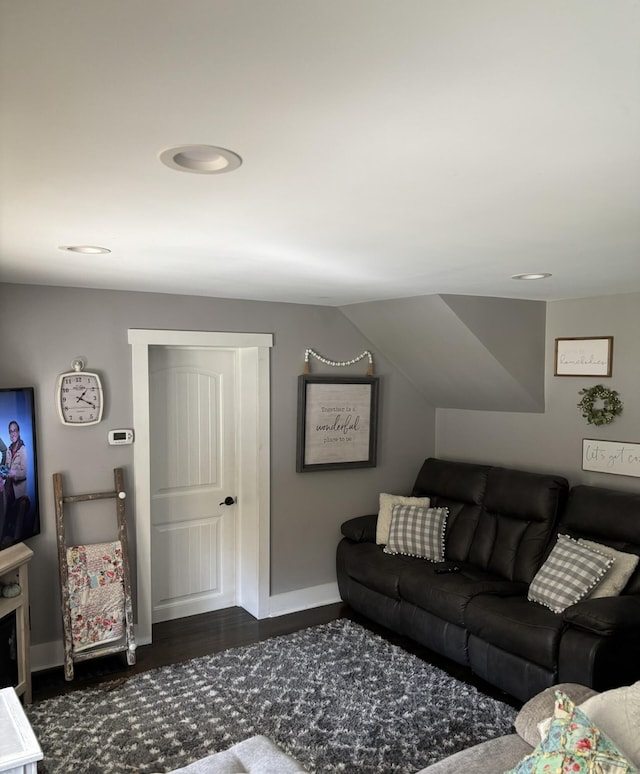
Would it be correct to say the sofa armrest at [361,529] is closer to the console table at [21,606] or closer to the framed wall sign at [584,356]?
the framed wall sign at [584,356]

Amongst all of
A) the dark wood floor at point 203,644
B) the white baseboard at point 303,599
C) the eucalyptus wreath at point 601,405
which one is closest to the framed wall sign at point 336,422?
the white baseboard at point 303,599

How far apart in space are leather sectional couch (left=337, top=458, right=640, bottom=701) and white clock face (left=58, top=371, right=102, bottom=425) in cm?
207

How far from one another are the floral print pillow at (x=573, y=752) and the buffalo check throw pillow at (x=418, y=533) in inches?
101

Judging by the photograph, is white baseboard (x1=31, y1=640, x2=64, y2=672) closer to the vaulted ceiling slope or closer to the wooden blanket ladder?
the wooden blanket ladder

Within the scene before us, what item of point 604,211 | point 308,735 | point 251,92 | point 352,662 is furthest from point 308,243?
point 352,662

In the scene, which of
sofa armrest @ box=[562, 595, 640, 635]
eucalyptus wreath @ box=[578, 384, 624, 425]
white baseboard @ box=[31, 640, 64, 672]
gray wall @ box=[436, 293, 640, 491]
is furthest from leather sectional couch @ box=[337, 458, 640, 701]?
white baseboard @ box=[31, 640, 64, 672]

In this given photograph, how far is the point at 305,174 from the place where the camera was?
1.56 meters

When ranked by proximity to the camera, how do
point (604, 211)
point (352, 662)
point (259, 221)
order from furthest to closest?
1. point (352, 662)
2. point (259, 221)
3. point (604, 211)

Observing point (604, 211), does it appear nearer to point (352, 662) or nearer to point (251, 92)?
point (251, 92)

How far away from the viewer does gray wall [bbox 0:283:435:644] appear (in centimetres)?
371

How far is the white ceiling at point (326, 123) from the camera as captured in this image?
0.88 metres

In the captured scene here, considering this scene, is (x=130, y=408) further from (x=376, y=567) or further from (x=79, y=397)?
(x=376, y=567)

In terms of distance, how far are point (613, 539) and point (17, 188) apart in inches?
137

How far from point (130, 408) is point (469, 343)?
2303 millimetres
